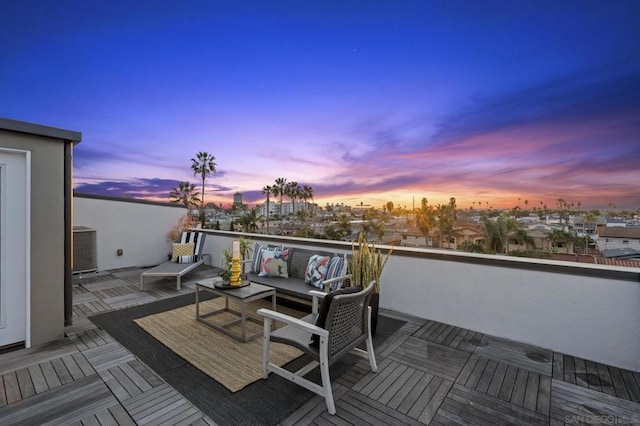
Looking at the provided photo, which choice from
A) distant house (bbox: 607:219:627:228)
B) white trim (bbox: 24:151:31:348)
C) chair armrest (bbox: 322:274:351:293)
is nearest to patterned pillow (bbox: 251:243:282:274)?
chair armrest (bbox: 322:274:351:293)

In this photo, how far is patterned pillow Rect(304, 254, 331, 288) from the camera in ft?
12.4

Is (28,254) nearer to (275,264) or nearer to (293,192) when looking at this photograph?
(275,264)

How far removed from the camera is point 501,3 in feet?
13.5

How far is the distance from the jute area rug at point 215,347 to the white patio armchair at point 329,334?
0.28 metres

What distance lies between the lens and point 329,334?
1.96 meters

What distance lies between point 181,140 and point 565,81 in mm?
9027

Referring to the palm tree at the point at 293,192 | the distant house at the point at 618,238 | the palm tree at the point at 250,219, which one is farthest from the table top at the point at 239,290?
the palm tree at the point at 293,192

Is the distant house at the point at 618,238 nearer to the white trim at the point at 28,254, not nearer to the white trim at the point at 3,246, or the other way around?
the white trim at the point at 28,254

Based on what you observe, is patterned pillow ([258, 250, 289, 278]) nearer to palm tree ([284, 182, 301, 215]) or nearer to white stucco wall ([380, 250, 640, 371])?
white stucco wall ([380, 250, 640, 371])

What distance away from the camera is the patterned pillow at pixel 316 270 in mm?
3766

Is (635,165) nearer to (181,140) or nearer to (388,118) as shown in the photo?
(388,118)

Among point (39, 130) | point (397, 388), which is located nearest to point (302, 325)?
point (397, 388)

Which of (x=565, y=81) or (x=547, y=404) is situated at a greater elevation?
(x=565, y=81)

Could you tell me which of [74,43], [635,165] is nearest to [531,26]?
Answer: [635,165]
